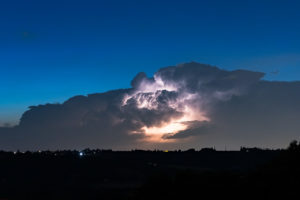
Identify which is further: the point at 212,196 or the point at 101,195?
the point at 101,195

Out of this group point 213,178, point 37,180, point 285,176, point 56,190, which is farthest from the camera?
point 37,180

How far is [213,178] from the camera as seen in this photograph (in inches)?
2489

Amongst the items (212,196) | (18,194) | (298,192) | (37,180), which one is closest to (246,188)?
(212,196)

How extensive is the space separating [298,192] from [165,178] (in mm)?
21913

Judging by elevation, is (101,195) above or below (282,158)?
below

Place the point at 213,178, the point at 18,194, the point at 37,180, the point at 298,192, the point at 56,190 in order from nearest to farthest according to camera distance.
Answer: the point at 298,192 → the point at 213,178 → the point at 18,194 → the point at 56,190 → the point at 37,180

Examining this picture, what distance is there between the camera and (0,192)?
156 meters

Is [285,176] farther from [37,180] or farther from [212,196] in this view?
[37,180]

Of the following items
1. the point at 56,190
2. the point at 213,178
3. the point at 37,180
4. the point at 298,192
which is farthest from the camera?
the point at 37,180

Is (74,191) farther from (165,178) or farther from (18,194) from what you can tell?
(165,178)

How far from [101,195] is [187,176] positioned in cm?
9355

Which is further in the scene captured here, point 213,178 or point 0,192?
point 0,192

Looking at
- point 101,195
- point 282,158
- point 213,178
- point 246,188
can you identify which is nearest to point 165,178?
point 213,178

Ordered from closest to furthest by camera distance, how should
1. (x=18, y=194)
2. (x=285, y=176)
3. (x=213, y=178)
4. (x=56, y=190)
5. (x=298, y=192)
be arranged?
(x=298, y=192), (x=285, y=176), (x=213, y=178), (x=18, y=194), (x=56, y=190)
